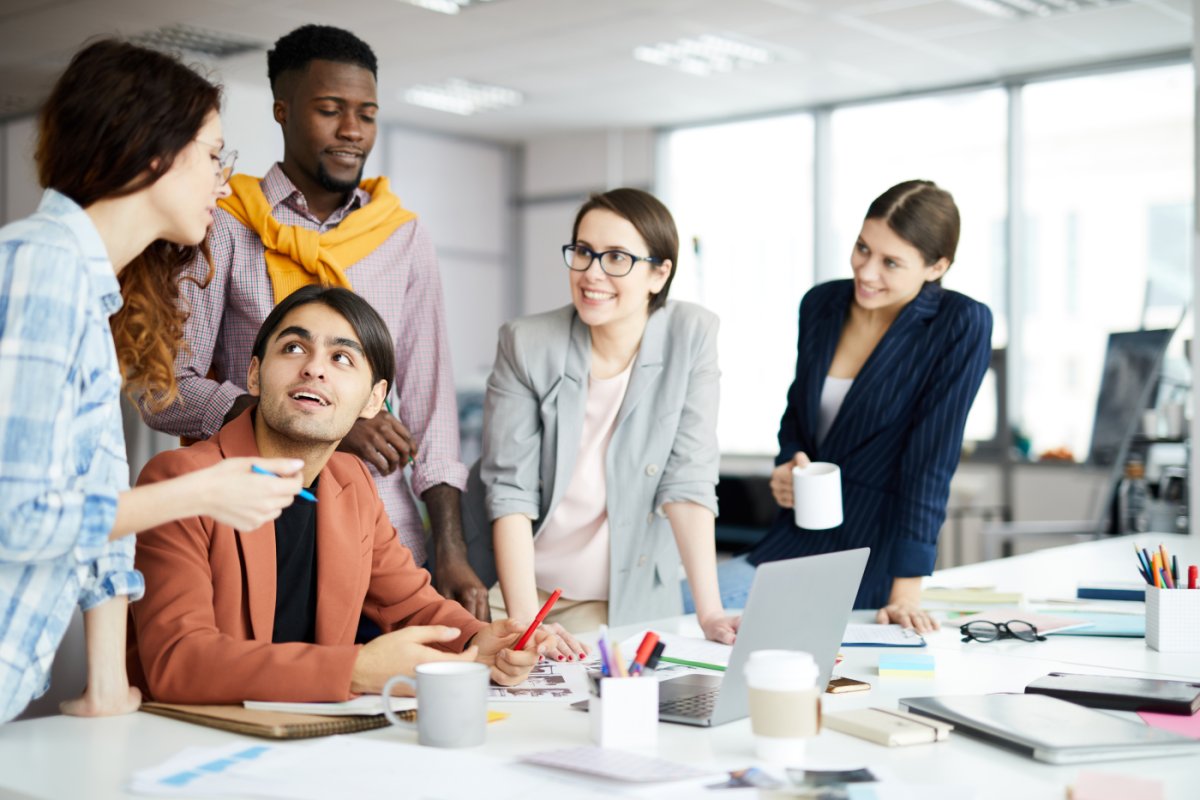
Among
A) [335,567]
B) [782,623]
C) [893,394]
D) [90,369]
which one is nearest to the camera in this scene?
[90,369]

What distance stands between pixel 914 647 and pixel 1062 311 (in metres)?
6.16

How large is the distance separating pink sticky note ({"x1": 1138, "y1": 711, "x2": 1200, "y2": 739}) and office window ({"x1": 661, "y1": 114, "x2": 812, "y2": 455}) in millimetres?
7117

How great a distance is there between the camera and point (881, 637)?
207cm

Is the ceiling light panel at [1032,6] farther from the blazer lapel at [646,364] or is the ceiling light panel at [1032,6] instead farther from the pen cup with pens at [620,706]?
the pen cup with pens at [620,706]

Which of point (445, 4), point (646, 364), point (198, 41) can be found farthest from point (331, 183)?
point (198, 41)

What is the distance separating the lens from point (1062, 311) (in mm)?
7668

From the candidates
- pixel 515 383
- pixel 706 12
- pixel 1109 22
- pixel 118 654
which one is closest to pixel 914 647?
pixel 515 383

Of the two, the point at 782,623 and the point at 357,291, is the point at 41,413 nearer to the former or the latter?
the point at 782,623

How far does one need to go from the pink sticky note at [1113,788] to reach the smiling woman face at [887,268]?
141cm

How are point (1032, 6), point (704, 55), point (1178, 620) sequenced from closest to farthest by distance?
point (1178, 620), point (1032, 6), point (704, 55)

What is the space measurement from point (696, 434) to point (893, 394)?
1.38 feet

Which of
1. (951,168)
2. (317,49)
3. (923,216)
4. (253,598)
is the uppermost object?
(951,168)

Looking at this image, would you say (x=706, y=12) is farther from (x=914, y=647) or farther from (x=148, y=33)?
(x=914, y=647)

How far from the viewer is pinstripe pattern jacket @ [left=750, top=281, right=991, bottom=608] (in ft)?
8.05
